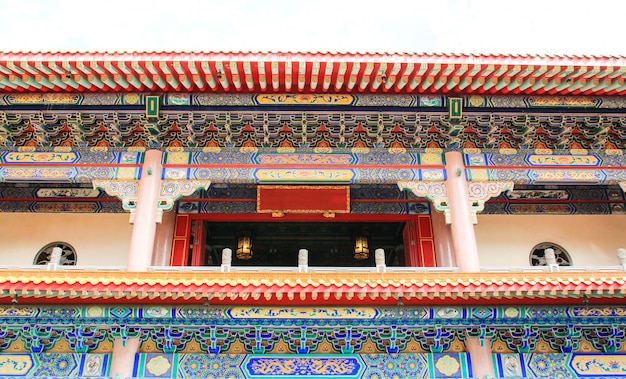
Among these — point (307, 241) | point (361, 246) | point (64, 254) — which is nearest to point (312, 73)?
point (361, 246)

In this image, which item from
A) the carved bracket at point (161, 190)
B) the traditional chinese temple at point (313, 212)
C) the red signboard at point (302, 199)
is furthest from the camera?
the red signboard at point (302, 199)

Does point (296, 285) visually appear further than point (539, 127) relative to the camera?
No

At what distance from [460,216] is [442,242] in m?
1.27

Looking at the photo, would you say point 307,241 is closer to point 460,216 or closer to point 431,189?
point 431,189

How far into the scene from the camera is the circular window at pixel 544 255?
9.80 metres

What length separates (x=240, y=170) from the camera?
28.8 feet

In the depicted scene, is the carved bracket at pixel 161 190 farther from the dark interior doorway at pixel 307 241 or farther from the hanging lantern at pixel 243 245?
the hanging lantern at pixel 243 245

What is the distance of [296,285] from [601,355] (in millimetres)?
4144

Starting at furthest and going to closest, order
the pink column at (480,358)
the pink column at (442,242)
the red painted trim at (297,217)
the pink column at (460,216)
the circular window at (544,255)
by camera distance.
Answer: the red painted trim at (297,217)
the circular window at (544,255)
the pink column at (442,242)
the pink column at (460,216)
the pink column at (480,358)

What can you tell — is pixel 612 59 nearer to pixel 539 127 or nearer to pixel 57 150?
pixel 539 127

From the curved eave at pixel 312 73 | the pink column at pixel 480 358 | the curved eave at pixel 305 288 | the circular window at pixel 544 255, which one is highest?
the curved eave at pixel 312 73

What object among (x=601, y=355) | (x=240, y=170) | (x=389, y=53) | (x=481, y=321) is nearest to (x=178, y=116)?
(x=240, y=170)

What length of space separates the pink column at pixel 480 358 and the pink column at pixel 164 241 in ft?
16.7

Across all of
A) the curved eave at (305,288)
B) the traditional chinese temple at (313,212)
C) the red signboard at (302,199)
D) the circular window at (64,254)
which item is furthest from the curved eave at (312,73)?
the curved eave at (305,288)
